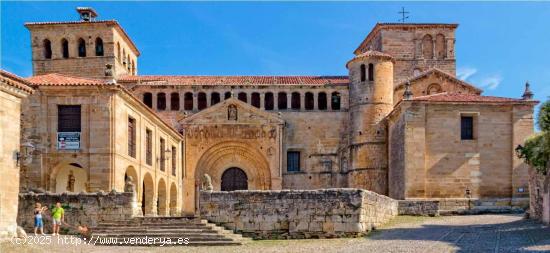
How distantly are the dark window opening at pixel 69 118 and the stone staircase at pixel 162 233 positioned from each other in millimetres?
5902

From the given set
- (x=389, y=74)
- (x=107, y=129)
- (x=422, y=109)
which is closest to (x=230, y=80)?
(x=389, y=74)

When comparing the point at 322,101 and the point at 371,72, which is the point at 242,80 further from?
the point at 371,72

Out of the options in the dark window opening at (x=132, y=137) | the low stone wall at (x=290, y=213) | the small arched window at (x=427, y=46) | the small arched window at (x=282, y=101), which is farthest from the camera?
the small arched window at (x=427, y=46)

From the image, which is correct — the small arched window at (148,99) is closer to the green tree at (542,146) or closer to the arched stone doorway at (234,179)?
the arched stone doorway at (234,179)

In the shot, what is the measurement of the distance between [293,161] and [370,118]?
5387 millimetres

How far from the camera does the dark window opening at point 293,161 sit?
40.2 m

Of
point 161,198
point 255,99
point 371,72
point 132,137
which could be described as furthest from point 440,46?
point 132,137

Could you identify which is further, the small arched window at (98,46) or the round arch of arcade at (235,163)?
the small arched window at (98,46)

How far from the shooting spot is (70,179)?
2852 centimetres

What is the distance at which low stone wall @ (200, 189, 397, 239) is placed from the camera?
2039 cm

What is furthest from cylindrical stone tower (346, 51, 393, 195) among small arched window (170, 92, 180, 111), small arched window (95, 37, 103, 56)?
small arched window (95, 37, 103, 56)

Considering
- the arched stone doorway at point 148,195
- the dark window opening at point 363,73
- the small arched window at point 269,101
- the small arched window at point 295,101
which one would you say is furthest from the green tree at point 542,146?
the small arched window at point 269,101

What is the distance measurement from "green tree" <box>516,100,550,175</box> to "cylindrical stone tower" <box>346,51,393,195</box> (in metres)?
15.2

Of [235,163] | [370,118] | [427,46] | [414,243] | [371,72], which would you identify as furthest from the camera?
[427,46]
